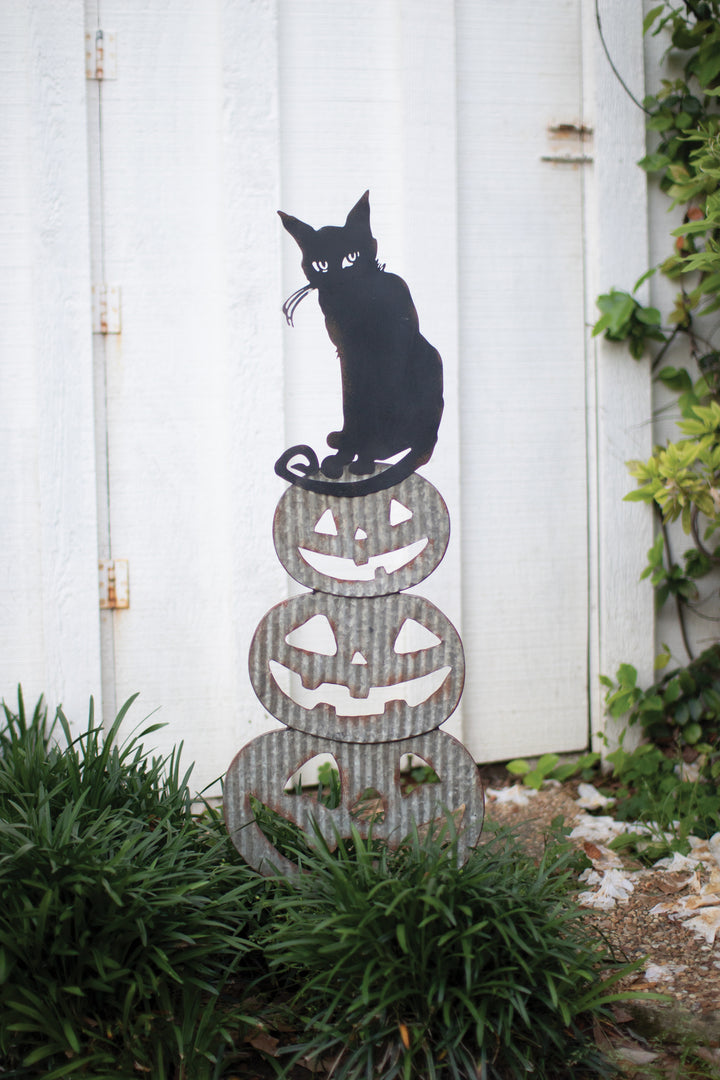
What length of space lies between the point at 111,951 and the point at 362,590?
91 centimetres

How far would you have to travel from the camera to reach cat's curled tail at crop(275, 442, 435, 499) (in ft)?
7.09

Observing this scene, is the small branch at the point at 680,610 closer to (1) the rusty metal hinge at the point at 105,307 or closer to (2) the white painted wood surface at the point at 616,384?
(2) the white painted wood surface at the point at 616,384

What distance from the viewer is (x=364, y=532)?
2168mm

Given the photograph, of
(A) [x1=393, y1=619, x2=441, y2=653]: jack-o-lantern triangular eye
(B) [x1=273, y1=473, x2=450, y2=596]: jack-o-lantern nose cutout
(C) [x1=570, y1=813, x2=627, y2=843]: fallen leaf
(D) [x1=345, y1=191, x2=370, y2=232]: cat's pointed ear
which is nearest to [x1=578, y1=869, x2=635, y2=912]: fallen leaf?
(C) [x1=570, y1=813, x2=627, y2=843]: fallen leaf

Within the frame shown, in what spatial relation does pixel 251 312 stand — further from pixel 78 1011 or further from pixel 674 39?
pixel 78 1011

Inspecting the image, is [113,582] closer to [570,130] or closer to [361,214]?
[361,214]

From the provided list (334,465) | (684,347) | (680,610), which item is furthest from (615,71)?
(334,465)

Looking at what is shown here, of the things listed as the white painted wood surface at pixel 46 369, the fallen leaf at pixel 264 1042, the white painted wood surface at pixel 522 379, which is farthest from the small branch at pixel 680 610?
the fallen leaf at pixel 264 1042

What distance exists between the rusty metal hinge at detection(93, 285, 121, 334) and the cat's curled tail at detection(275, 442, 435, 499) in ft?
3.80

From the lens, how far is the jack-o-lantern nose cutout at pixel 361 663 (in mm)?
2154

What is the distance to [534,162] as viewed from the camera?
326 centimetres

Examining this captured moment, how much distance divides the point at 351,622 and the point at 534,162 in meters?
1.98

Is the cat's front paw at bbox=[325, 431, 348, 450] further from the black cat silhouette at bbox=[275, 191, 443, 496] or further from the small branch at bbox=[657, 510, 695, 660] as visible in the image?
the small branch at bbox=[657, 510, 695, 660]

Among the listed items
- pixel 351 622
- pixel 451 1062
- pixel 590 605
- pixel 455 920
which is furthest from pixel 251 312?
pixel 451 1062
